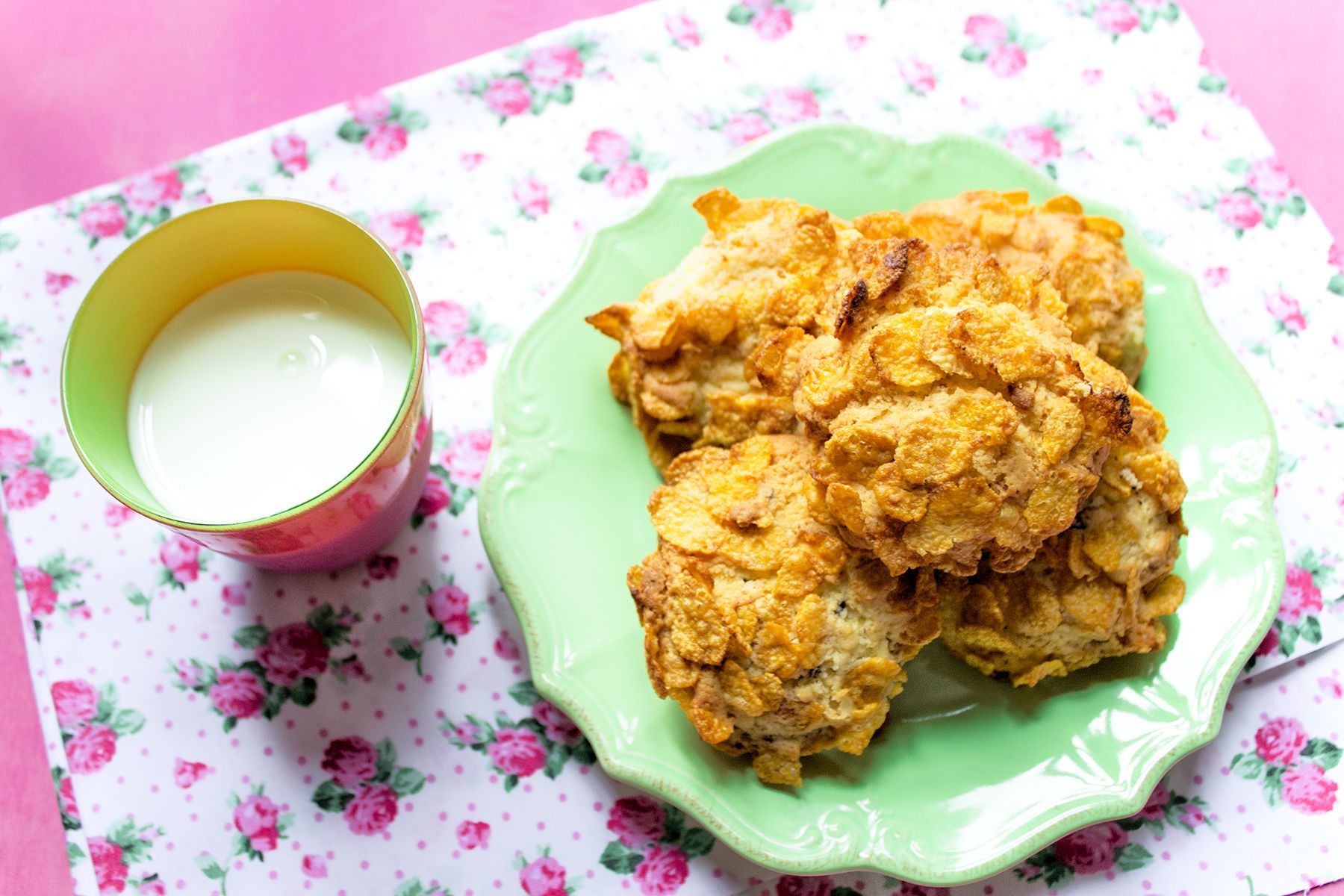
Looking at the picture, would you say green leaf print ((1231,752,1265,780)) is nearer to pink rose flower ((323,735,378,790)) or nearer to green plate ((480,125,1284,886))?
green plate ((480,125,1284,886))

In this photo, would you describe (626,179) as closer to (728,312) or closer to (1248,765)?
(728,312)

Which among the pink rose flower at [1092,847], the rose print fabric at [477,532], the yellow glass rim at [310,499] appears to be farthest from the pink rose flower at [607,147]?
the pink rose flower at [1092,847]

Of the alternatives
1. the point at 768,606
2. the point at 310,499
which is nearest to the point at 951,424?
the point at 768,606

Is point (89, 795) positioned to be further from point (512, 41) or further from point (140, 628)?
point (512, 41)

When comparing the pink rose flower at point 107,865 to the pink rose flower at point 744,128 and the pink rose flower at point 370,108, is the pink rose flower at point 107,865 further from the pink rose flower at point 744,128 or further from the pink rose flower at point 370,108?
the pink rose flower at point 744,128

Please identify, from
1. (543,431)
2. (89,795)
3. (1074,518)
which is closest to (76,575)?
(89,795)

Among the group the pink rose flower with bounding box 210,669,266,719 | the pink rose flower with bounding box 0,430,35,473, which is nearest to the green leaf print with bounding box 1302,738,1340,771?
the pink rose flower with bounding box 210,669,266,719
